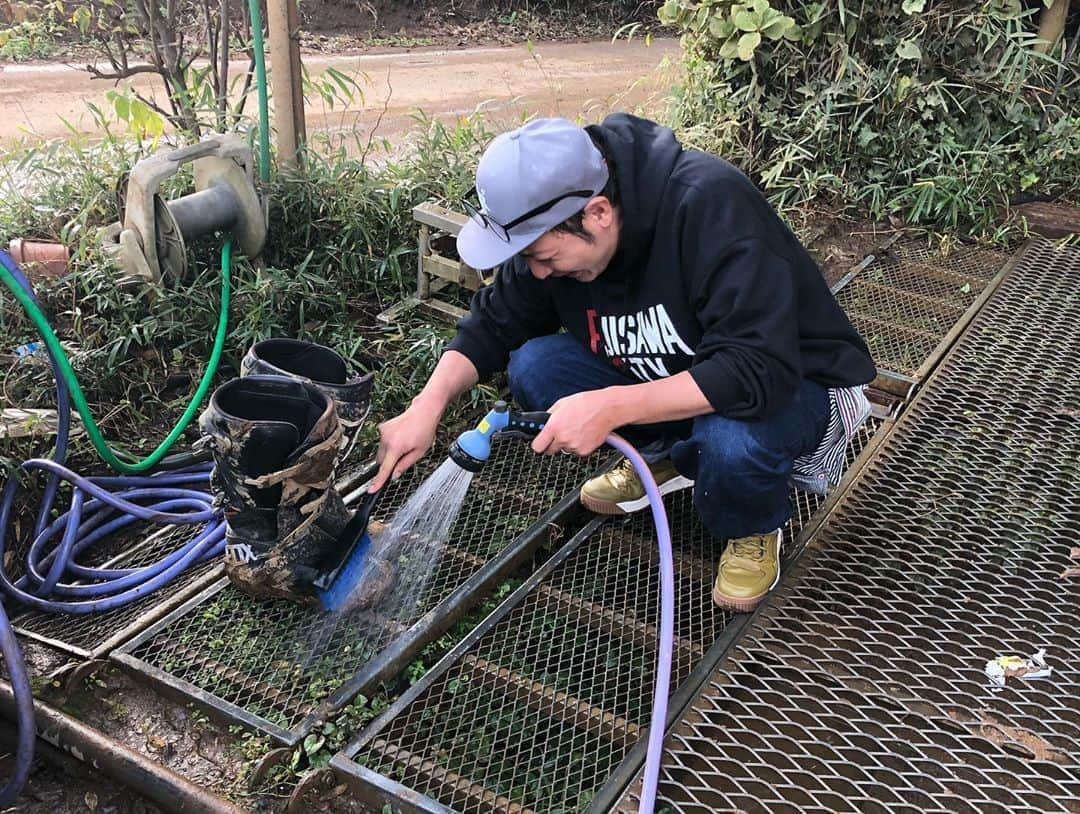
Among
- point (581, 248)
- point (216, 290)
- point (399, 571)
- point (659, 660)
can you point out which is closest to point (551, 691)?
point (659, 660)

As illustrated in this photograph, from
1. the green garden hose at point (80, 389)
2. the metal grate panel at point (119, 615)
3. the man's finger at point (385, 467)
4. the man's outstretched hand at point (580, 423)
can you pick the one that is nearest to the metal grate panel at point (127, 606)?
the metal grate panel at point (119, 615)

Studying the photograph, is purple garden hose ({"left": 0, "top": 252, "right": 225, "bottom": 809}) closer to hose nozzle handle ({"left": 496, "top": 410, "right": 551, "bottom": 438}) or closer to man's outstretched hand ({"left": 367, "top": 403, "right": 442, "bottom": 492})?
man's outstretched hand ({"left": 367, "top": 403, "right": 442, "bottom": 492})

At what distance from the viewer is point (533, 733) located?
2.12m

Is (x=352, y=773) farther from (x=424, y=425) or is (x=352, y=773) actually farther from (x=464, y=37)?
(x=464, y=37)

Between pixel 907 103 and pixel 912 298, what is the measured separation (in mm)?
1324

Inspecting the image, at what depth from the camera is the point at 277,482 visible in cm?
219

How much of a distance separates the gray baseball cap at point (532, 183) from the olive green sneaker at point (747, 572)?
3.15ft

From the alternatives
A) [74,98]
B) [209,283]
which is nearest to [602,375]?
[209,283]

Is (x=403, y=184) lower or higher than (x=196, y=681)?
higher

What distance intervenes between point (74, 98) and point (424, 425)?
254 inches

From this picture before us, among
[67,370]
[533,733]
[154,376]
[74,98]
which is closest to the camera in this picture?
[533,733]

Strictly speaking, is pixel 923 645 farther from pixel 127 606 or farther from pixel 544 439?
pixel 127 606

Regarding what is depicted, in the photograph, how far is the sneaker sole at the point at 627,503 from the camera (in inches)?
106

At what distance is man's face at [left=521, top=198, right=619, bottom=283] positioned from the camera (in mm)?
2104
